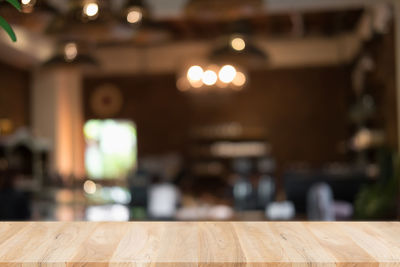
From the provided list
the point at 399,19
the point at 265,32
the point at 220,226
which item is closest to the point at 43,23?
the point at 220,226

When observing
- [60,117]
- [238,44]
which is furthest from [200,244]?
[60,117]

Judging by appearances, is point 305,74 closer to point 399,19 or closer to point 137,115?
point 137,115

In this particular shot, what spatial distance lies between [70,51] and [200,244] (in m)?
5.06

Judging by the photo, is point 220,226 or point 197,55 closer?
point 220,226

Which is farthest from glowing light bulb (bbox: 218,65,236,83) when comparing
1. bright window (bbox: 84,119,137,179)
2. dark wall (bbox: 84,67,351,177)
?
bright window (bbox: 84,119,137,179)

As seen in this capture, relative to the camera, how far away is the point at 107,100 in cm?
1427

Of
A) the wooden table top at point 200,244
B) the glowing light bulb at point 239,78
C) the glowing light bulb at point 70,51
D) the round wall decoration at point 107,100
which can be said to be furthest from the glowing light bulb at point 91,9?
the round wall decoration at point 107,100

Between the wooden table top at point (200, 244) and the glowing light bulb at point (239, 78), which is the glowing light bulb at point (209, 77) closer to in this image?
the glowing light bulb at point (239, 78)

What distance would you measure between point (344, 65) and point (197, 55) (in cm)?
344

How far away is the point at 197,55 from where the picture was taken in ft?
45.8

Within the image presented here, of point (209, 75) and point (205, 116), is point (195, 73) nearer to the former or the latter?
point (209, 75)

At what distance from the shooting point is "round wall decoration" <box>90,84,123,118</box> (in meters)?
14.3

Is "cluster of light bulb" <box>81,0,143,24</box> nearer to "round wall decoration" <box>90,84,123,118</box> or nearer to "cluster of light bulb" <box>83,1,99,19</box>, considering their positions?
"cluster of light bulb" <box>83,1,99,19</box>

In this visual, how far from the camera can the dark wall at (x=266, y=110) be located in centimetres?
1345
